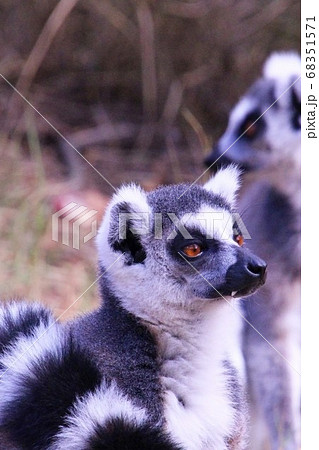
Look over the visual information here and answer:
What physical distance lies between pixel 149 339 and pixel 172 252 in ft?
0.68

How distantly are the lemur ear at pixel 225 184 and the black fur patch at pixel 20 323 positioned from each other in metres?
0.51

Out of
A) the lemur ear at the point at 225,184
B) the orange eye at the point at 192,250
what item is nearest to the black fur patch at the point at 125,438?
the orange eye at the point at 192,250

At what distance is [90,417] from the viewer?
4.95 ft

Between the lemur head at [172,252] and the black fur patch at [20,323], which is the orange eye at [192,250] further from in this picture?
the black fur patch at [20,323]

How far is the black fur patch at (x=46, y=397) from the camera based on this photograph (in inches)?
60.6

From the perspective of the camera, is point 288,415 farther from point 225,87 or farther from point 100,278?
point 225,87

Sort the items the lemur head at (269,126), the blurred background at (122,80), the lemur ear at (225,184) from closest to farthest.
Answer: the lemur ear at (225,184) → the lemur head at (269,126) → the blurred background at (122,80)

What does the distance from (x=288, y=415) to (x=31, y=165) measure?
165 cm

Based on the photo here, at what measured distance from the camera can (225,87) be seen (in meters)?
4.76

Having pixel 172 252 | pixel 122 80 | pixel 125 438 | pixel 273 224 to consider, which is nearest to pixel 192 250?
pixel 172 252

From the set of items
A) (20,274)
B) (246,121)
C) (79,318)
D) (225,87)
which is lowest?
(79,318)

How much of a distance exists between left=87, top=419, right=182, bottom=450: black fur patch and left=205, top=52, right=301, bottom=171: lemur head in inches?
74.2

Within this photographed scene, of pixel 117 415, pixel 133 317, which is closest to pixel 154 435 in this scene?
pixel 117 415

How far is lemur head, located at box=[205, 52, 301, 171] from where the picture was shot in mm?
3309
